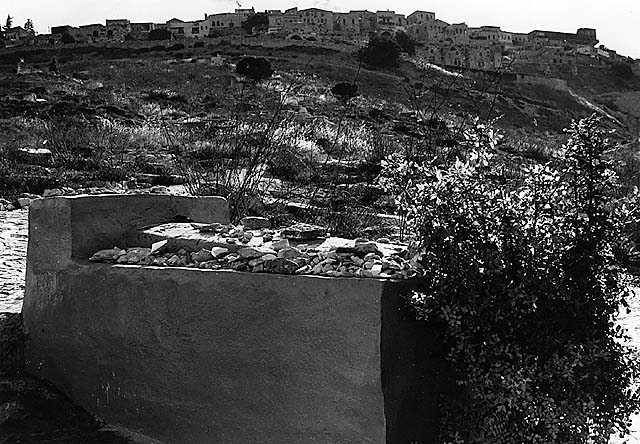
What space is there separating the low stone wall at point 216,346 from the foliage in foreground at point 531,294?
18 cm

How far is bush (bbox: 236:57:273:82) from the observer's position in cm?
3647

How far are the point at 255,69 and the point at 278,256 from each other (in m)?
35.7

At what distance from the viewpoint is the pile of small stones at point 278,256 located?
2.30 m

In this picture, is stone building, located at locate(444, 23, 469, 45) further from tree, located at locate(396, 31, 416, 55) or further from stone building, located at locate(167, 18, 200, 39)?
stone building, located at locate(167, 18, 200, 39)

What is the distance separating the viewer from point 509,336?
2.14m

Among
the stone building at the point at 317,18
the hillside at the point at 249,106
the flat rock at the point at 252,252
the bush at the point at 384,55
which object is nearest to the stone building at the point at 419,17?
the stone building at the point at 317,18

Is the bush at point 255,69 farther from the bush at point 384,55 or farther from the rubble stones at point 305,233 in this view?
the rubble stones at point 305,233

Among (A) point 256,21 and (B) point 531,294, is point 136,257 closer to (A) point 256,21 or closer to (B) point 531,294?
(B) point 531,294

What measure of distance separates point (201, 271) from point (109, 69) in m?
40.8

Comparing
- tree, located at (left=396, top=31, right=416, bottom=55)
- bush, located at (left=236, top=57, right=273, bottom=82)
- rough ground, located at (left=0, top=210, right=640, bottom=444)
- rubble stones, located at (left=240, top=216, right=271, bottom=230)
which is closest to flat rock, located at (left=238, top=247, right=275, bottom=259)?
rough ground, located at (left=0, top=210, right=640, bottom=444)

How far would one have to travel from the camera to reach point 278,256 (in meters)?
2.50

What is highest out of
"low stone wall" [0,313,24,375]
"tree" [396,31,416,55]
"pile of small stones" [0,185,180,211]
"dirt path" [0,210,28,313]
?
"tree" [396,31,416,55]

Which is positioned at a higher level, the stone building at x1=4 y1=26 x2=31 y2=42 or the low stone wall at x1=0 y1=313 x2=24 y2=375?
the stone building at x1=4 y1=26 x2=31 y2=42

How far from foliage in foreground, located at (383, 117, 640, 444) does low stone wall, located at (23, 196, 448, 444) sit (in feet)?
0.57
